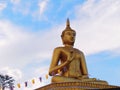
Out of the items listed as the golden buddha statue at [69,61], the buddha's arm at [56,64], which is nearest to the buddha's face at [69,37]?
the golden buddha statue at [69,61]

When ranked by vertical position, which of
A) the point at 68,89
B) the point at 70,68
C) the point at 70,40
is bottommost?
the point at 68,89

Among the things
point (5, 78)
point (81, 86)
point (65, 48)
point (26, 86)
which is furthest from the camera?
point (5, 78)

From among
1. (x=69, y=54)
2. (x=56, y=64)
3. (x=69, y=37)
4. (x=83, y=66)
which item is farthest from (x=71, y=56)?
(x=69, y=37)

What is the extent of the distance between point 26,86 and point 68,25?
110 inches

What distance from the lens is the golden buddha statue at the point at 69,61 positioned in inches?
508

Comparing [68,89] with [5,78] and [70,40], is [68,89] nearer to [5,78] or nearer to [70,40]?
[70,40]

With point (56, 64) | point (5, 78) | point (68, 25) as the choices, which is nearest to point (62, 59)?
point (56, 64)

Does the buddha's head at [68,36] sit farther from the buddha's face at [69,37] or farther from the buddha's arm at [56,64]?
the buddha's arm at [56,64]

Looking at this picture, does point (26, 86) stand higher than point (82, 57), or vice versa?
point (82, 57)

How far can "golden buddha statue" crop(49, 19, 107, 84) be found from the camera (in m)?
12.9

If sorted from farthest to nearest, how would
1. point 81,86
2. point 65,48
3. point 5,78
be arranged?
point 5,78 < point 65,48 < point 81,86

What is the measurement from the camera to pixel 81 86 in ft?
37.1

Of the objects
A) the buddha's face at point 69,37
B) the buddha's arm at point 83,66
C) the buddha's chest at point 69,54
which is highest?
the buddha's face at point 69,37

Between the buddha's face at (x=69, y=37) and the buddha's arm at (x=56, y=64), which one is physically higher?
the buddha's face at (x=69, y=37)
